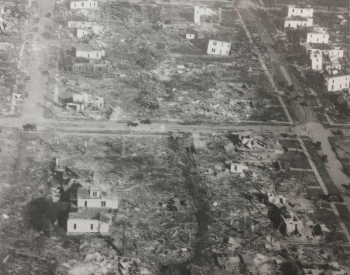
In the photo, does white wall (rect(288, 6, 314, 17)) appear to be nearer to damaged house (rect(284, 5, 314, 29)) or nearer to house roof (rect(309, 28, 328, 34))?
damaged house (rect(284, 5, 314, 29))

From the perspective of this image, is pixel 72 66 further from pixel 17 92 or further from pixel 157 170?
pixel 157 170

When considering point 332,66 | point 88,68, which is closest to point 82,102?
point 88,68

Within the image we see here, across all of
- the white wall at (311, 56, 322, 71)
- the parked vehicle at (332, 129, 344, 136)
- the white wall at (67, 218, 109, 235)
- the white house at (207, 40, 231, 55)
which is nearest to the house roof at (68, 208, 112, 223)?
the white wall at (67, 218, 109, 235)

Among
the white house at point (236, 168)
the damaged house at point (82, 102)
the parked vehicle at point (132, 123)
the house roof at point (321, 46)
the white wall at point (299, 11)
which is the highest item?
the white wall at point (299, 11)

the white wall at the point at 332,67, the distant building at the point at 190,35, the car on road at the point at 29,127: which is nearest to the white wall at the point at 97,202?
the car on road at the point at 29,127

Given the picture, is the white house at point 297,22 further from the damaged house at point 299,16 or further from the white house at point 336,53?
the white house at point 336,53

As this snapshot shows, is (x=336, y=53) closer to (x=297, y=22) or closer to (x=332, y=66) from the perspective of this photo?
(x=332, y=66)
